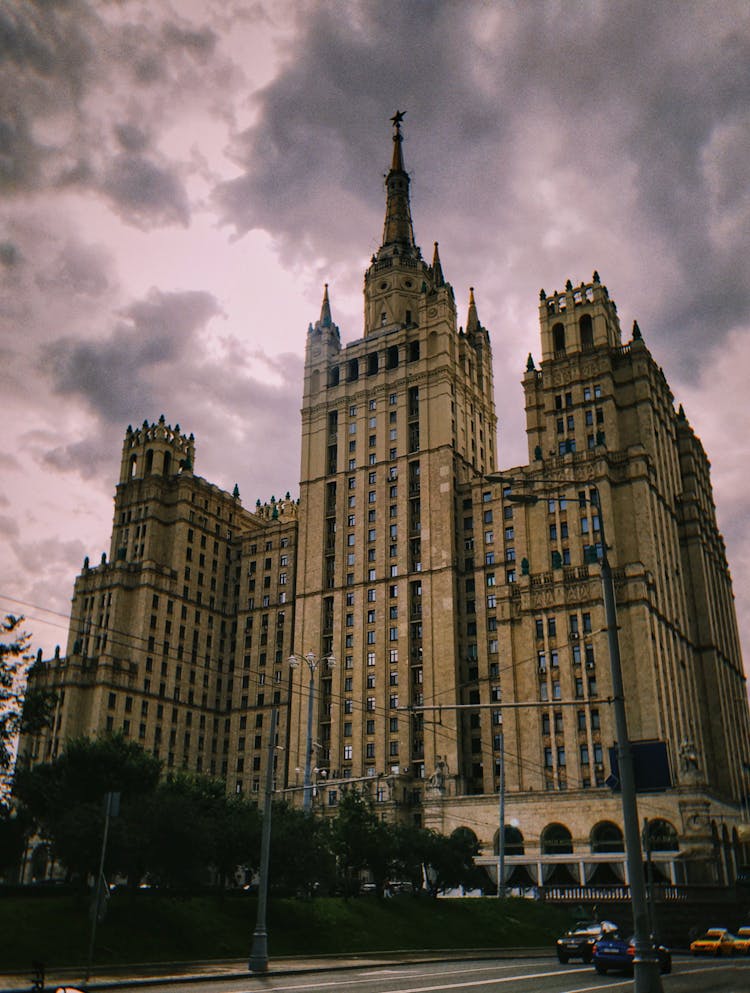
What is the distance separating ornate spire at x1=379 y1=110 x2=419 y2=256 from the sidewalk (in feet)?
331

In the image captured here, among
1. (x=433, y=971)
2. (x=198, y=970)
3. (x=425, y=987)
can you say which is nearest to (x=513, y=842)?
(x=433, y=971)

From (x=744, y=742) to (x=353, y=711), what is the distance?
49.2 meters

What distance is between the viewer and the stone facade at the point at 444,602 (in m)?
79.1

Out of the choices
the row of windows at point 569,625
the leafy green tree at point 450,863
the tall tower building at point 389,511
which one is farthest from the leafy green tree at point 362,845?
the row of windows at point 569,625

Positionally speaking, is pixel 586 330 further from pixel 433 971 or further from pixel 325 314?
pixel 433 971

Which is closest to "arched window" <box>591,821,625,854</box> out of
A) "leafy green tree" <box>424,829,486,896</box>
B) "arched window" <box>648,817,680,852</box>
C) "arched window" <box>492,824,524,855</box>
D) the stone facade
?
the stone facade

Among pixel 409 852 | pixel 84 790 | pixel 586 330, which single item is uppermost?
pixel 586 330

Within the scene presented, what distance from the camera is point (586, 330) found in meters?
103

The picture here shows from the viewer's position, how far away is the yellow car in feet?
146

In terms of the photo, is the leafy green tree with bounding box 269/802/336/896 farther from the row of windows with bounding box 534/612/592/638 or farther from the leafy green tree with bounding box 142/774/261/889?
the row of windows with bounding box 534/612/592/638

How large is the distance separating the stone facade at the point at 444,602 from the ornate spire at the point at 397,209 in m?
1.00

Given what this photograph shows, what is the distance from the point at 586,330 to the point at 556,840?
2267 inches

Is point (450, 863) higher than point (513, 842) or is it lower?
lower

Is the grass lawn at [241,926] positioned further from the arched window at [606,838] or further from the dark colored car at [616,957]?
the arched window at [606,838]
